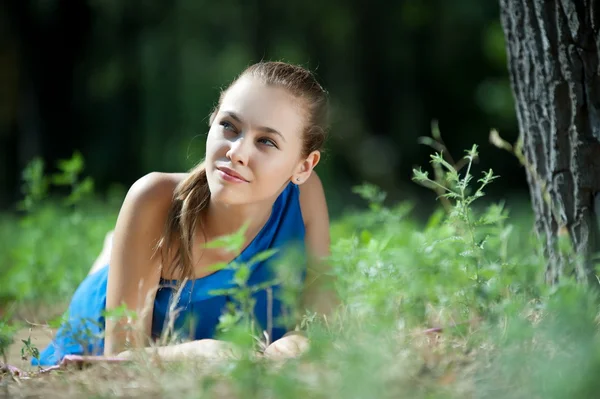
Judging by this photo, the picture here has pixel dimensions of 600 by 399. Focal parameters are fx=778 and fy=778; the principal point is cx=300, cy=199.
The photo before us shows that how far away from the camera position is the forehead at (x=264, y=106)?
9.37 feet

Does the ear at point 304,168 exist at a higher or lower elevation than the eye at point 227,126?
lower

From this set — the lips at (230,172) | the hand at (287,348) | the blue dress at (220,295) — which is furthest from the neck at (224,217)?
the hand at (287,348)

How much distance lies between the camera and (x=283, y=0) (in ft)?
57.3

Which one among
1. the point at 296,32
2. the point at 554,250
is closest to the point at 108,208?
the point at 554,250

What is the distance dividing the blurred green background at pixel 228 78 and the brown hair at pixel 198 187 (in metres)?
9.24

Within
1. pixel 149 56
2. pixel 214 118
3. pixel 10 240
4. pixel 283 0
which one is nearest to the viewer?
pixel 214 118

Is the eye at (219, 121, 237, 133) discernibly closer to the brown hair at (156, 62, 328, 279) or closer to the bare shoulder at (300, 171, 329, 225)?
the brown hair at (156, 62, 328, 279)

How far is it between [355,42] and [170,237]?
15.8 metres

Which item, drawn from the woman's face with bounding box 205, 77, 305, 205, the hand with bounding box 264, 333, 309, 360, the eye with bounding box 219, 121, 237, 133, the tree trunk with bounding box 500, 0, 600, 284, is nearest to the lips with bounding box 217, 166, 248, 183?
the woman's face with bounding box 205, 77, 305, 205

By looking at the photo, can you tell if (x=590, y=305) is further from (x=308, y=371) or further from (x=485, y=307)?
(x=308, y=371)

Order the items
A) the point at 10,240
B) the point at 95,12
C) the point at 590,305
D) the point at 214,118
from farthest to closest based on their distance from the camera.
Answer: the point at 95,12 → the point at 10,240 → the point at 214,118 → the point at 590,305

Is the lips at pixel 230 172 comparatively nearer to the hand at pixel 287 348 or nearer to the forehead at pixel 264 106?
the forehead at pixel 264 106

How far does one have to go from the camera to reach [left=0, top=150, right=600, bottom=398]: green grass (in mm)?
1759

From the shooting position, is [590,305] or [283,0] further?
[283,0]
